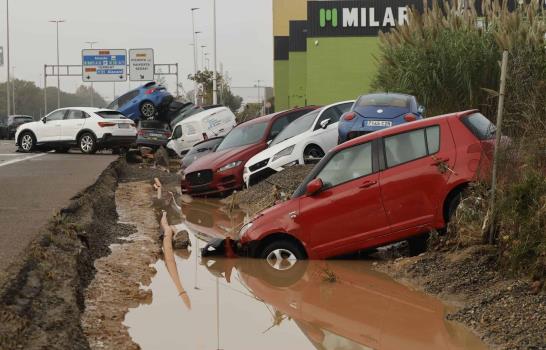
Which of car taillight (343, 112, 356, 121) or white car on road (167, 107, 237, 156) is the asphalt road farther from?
car taillight (343, 112, 356, 121)

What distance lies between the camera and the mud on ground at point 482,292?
7.04 m

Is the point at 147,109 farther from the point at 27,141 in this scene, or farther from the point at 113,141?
the point at 113,141

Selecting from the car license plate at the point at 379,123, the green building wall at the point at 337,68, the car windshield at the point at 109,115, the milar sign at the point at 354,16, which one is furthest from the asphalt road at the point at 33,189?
the milar sign at the point at 354,16

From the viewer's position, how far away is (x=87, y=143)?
3058 cm

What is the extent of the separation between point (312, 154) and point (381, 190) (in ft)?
26.6

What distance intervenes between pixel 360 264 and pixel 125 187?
11985 millimetres

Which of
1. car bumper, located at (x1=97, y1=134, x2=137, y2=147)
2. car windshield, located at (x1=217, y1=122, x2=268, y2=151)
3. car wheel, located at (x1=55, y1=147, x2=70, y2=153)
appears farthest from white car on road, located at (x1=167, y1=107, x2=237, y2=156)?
car windshield, located at (x1=217, y1=122, x2=268, y2=151)

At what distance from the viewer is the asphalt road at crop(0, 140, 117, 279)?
10.6 metres

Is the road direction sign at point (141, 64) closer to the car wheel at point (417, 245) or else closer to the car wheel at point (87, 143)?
the car wheel at point (87, 143)

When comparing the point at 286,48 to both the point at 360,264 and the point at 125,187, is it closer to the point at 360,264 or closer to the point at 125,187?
the point at 125,187

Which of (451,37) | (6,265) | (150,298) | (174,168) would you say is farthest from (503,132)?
(174,168)

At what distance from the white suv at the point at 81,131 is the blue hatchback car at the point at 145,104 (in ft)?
22.6

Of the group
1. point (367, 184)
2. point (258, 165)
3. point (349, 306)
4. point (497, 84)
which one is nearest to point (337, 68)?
point (497, 84)

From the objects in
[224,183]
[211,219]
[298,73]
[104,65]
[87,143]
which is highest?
[104,65]
